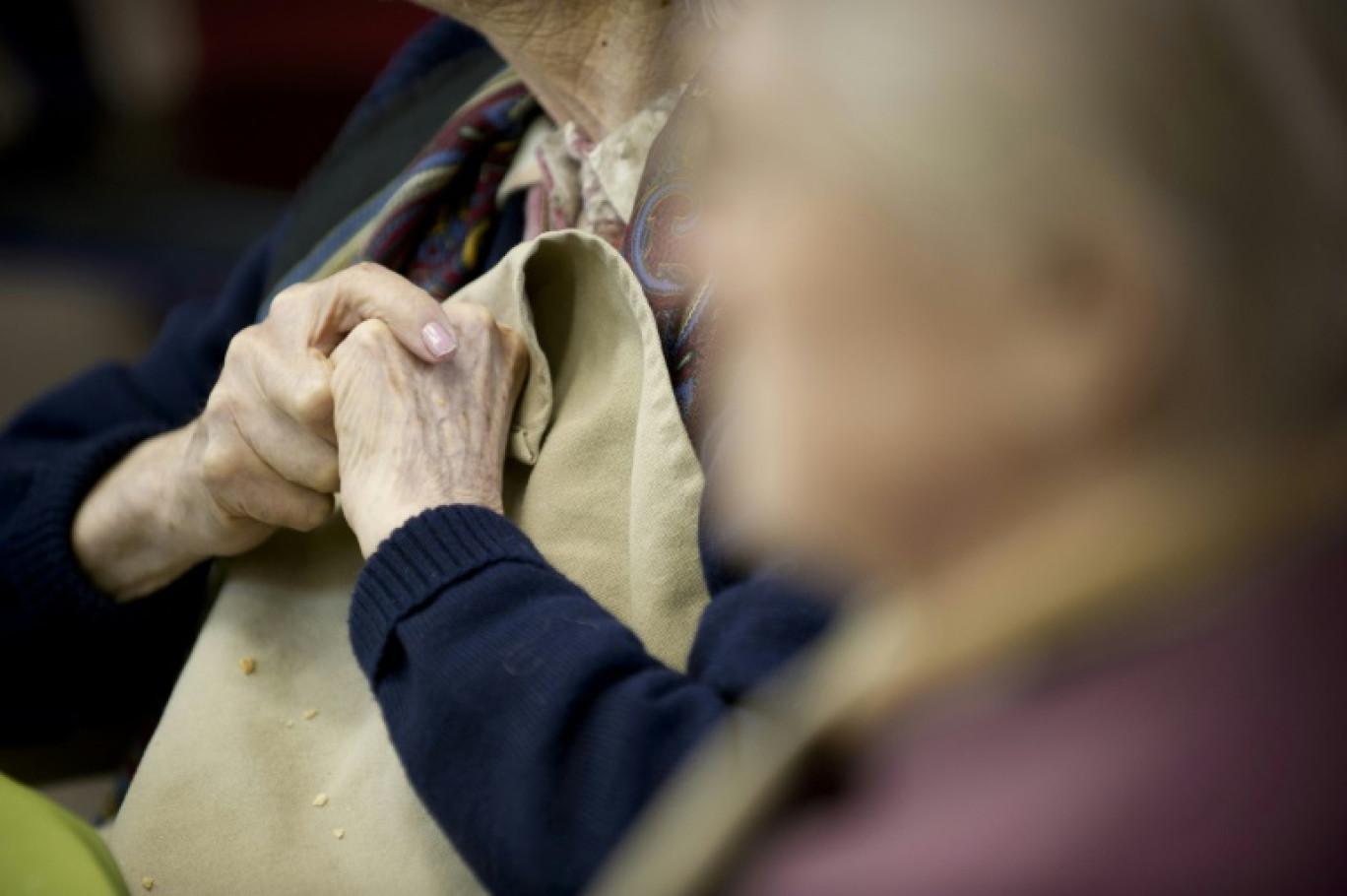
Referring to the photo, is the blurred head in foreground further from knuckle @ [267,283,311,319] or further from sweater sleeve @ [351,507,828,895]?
knuckle @ [267,283,311,319]

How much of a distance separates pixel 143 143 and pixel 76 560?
5.28 feet

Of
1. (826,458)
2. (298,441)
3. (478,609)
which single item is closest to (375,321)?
(298,441)

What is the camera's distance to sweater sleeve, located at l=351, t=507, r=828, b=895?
0.50 meters

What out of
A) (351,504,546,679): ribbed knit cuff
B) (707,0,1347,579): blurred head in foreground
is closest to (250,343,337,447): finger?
(351,504,546,679): ribbed knit cuff

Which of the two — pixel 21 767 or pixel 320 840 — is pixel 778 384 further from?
pixel 21 767

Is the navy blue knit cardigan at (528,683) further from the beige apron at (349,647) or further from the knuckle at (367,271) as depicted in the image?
the knuckle at (367,271)

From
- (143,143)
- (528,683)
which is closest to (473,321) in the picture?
(528,683)

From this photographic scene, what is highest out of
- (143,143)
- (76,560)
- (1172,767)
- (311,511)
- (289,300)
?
(1172,767)

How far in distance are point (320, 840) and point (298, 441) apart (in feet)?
0.72

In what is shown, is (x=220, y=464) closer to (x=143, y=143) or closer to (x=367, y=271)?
(x=367, y=271)

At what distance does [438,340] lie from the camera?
26.3 inches

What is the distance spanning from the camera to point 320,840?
65cm

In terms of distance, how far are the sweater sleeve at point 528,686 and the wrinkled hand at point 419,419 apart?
0.12 ft

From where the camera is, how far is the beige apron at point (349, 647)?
0.62 m
